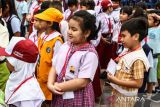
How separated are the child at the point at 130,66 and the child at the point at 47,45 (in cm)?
76

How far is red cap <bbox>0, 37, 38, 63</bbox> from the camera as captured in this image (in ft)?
8.64

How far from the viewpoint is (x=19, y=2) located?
8.66 meters

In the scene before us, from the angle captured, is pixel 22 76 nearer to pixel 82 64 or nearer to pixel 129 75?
pixel 82 64

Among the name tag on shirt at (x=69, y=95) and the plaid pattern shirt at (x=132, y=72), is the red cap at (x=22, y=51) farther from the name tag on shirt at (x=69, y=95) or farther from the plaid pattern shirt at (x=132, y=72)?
the plaid pattern shirt at (x=132, y=72)

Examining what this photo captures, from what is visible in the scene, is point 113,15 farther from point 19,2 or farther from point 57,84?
point 57,84

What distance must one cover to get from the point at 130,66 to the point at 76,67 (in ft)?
1.63

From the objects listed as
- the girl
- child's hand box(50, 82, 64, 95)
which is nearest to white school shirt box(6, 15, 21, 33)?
the girl

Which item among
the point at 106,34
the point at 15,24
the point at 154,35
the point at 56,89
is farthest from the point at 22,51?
the point at 106,34

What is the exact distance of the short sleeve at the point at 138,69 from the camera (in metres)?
2.85

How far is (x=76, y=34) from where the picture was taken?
2.62 metres

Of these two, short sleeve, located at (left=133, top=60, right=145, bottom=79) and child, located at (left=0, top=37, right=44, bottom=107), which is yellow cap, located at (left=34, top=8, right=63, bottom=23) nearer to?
child, located at (left=0, top=37, right=44, bottom=107)

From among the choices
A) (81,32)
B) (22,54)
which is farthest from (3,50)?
(81,32)

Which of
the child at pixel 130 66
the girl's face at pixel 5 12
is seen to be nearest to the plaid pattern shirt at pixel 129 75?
the child at pixel 130 66

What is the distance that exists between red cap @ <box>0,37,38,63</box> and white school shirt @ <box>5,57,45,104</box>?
0.08 meters
